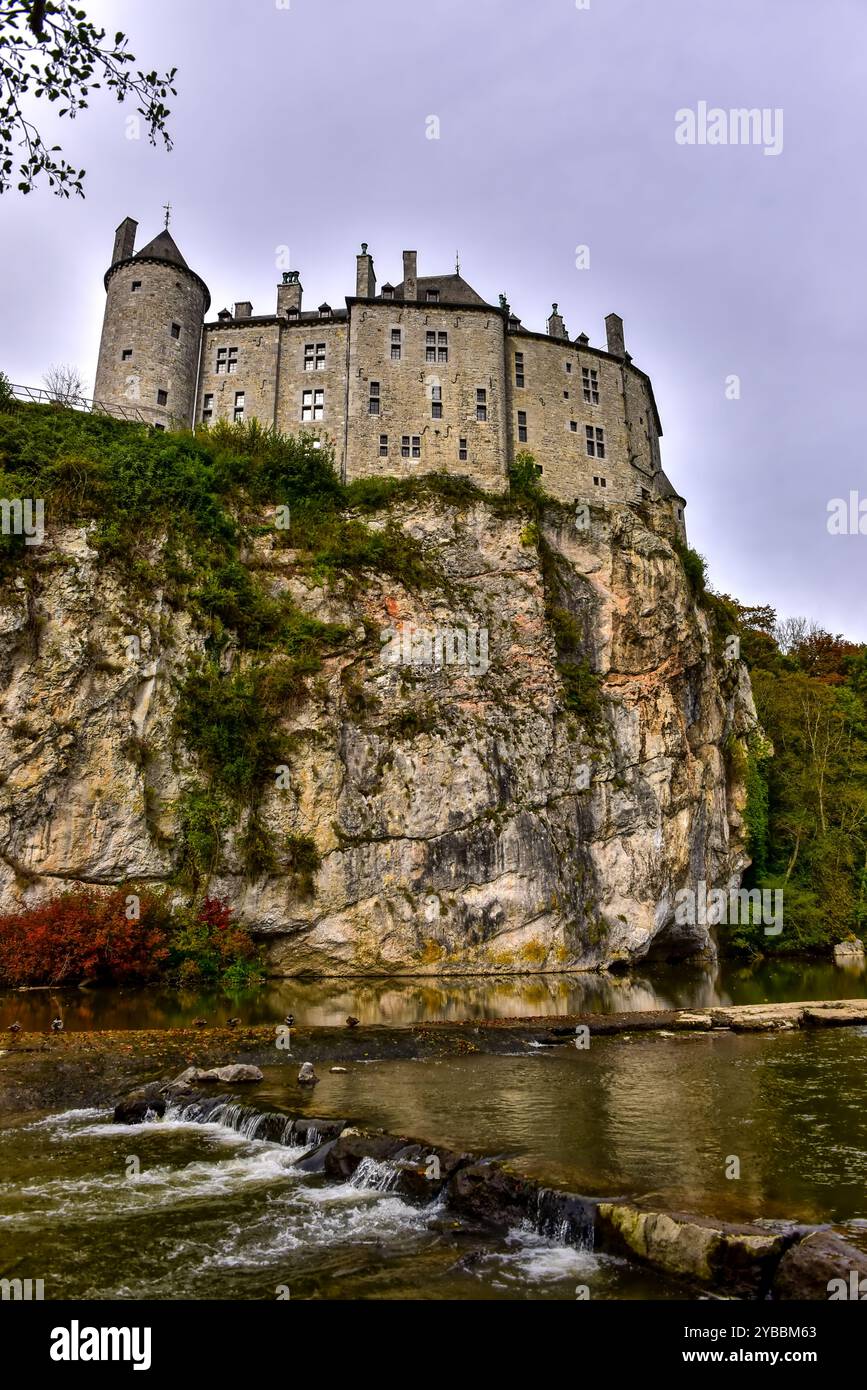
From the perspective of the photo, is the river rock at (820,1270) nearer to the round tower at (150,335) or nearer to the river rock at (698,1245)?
the river rock at (698,1245)

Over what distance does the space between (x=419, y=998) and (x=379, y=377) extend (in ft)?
109

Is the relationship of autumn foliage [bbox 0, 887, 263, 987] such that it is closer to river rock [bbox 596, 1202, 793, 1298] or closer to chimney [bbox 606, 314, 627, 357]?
river rock [bbox 596, 1202, 793, 1298]

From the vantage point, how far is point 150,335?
43938 mm

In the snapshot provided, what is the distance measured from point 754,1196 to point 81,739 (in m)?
25.9

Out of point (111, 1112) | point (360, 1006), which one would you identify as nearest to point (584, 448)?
point (360, 1006)

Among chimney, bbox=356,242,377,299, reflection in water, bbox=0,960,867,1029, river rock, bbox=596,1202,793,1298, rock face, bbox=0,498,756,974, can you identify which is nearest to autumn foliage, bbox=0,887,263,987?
reflection in water, bbox=0,960,867,1029

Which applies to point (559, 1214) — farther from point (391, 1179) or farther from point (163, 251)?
point (163, 251)

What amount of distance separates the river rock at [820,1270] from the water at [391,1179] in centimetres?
99

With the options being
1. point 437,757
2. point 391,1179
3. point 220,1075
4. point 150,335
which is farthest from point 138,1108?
point 150,335

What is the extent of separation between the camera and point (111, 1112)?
1410cm

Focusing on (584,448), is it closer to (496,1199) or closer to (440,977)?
(440,977)

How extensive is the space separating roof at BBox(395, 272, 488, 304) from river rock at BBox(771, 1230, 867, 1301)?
4871 centimetres

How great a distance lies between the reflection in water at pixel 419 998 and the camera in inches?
875

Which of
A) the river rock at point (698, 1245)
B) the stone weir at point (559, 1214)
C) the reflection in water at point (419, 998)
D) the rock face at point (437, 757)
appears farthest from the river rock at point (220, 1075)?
the rock face at point (437, 757)
